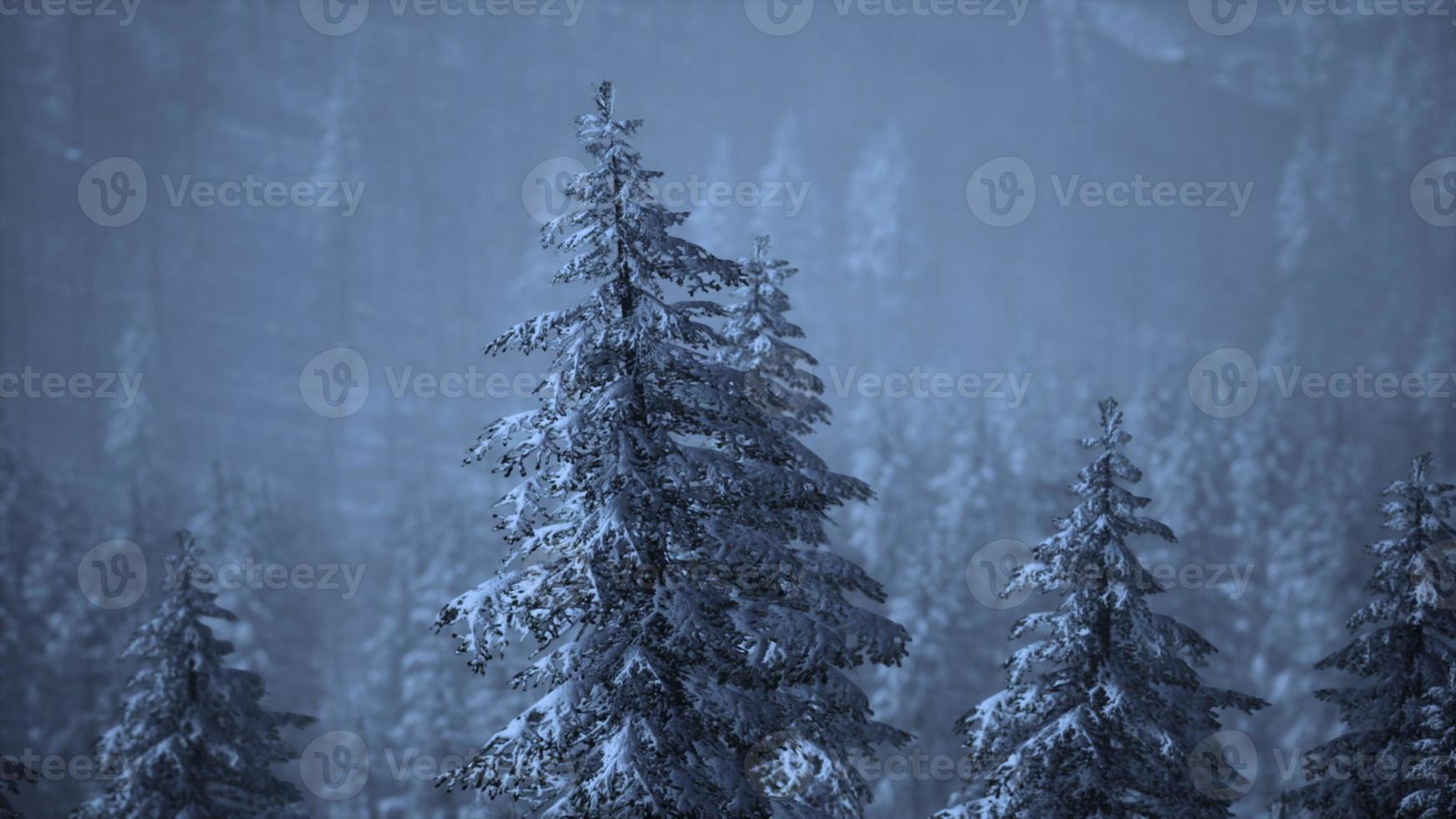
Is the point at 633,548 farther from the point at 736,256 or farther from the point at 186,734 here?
the point at 736,256

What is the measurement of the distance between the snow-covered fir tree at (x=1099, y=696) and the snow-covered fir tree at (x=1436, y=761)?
7.81ft

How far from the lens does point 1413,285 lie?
11531 centimetres

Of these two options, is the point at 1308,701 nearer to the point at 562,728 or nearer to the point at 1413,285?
the point at 562,728

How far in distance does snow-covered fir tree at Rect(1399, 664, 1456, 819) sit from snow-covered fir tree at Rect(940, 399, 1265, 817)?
238 centimetres

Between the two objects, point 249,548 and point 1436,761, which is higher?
point 249,548

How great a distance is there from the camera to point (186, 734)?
15.3 meters

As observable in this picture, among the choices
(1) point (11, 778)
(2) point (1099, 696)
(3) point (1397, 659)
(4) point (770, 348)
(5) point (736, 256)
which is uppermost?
(5) point (736, 256)

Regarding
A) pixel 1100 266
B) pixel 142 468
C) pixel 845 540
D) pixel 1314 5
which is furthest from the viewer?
pixel 1314 5

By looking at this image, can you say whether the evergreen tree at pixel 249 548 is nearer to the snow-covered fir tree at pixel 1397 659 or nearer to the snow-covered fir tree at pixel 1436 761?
the snow-covered fir tree at pixel 1397 659

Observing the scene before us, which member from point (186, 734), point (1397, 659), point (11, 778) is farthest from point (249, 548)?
point (1397, 659)

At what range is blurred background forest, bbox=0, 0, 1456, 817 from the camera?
43125 mm

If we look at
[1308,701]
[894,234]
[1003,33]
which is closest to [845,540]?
[1308,701]

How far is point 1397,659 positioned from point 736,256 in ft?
270

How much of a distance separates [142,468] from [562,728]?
263 feet
